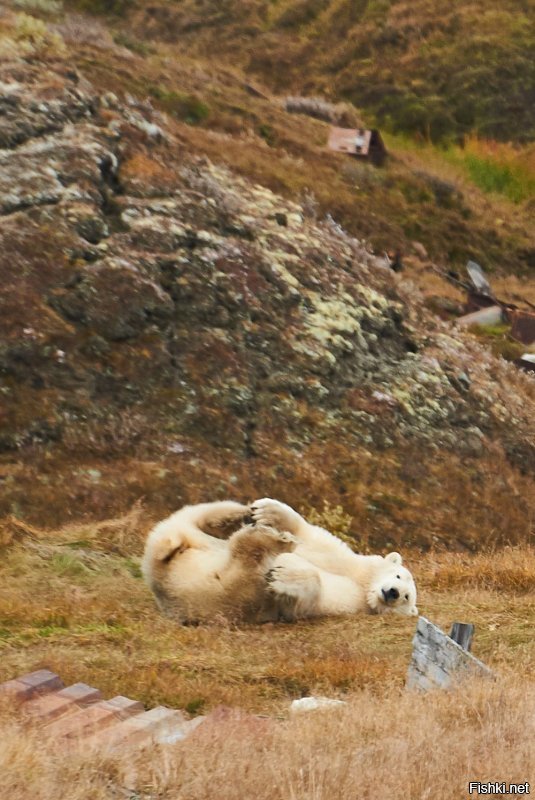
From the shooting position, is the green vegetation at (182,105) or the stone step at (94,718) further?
the green vegetation at (182,105)

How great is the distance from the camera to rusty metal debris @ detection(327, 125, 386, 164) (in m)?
27.0

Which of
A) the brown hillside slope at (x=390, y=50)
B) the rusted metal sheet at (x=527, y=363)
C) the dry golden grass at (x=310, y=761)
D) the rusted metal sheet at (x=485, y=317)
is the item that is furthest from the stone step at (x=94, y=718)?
the brown hillside slope at (x=390, y=50)

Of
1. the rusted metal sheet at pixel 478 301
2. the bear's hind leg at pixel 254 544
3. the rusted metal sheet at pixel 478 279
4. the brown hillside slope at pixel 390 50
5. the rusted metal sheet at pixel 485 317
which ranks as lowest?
the rusted metal sheet at pixel 478 279

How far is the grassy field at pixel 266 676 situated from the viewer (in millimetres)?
4156

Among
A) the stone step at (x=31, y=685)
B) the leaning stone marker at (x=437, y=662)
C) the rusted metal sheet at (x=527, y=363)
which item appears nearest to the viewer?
the stone step at (x=31, y=685)

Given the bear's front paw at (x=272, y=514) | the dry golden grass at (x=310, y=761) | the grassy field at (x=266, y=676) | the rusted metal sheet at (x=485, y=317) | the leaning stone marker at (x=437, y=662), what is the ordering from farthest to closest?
the rusted metal sheet at (x=485, y=317)
the bear's front paw at (x=272, y=514)
the leaning stone marker at (x=437, y=662)
the grassy field at (x=266, y=676)
the dry golden grass at (x=310, y=761)

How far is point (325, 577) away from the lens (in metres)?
8.22

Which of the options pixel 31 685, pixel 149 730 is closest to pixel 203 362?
pixel 31 685

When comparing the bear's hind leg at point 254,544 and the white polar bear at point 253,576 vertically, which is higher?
the bear's hind leg at point 254,544

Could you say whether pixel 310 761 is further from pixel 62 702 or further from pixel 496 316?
pixel 496 316

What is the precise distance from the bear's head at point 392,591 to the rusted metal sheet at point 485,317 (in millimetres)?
12649

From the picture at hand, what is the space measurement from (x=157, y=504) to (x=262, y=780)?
7443mm

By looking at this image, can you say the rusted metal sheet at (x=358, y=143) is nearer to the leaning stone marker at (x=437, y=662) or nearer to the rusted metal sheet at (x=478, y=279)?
the rusted metal sheet at (x=478, y=279)

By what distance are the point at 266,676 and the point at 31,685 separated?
152cm
